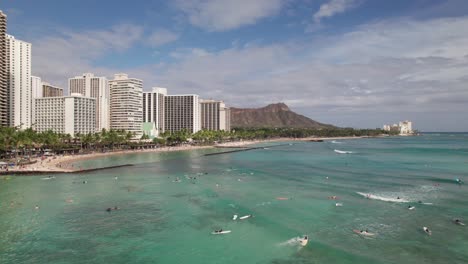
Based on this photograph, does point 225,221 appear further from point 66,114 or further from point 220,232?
point 66,114

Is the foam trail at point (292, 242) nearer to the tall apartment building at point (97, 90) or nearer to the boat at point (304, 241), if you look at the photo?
the boat at point (304, 241)

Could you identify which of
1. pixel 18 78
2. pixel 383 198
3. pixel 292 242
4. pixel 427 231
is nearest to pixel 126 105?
pixel 18 78

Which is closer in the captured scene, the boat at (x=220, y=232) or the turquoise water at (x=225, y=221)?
the turquoise water at (x=225, y=221)

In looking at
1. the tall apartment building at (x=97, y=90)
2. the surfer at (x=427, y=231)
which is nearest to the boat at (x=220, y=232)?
the surfer at (x=427, y=231)

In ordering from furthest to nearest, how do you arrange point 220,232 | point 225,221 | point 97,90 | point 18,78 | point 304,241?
1. point 97,90
2. point 18,78
3. point 225,221
4. point 220,232
5. point 304,241

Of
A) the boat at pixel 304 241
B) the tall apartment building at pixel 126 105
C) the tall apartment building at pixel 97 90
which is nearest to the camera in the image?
the boat at pixel 304 241

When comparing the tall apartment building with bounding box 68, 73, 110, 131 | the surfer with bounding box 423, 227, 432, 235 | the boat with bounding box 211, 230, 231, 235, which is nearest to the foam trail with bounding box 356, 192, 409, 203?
the surfer with bounding box 423, 227, 432, 235
